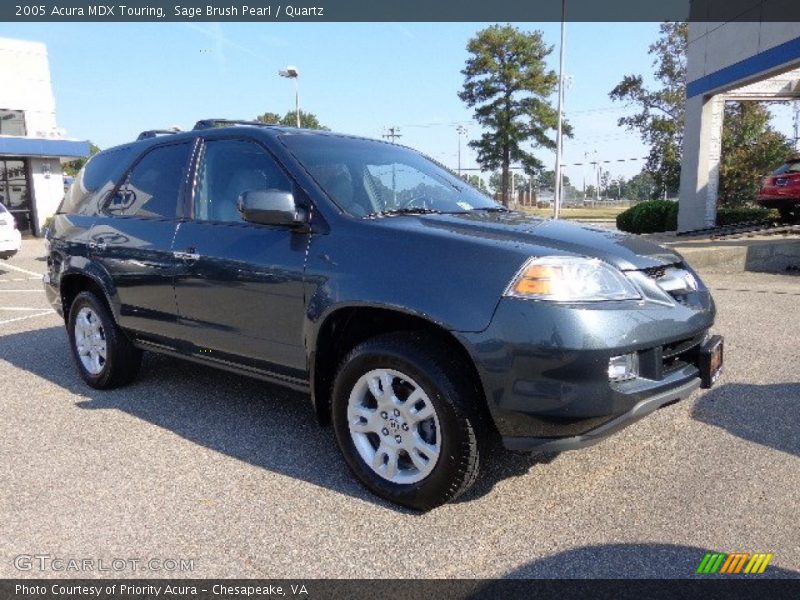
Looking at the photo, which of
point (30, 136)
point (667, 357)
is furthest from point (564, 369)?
point (30, 136)

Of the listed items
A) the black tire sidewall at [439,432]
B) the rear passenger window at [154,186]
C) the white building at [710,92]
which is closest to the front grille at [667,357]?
the black tire sidewall at [439,432]

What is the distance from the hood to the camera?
105 inches

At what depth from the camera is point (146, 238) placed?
13.0 ft

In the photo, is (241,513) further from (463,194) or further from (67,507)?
(463,194)

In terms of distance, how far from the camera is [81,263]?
175 inches

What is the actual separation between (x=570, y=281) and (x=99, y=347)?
354cm

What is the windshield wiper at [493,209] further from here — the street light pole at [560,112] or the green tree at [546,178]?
the green tree at [546,178]

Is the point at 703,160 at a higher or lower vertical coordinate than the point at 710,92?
lower

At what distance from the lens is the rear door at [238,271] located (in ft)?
10.4

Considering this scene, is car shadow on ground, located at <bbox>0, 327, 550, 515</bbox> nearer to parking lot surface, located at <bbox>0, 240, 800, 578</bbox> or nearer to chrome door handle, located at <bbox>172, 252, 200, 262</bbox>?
parking lot surface, located at <bbox>0, 240, 800, 578</bbox>

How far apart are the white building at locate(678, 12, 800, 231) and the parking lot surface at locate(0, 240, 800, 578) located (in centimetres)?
1256

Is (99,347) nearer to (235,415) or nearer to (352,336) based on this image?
(235,415)

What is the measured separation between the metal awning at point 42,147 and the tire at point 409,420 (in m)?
24.2

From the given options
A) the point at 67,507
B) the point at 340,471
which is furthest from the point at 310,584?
the point at 67,507
